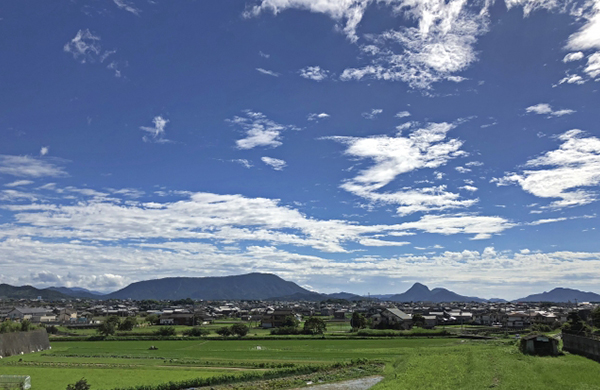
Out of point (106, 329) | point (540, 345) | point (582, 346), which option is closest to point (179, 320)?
point (106, 329)

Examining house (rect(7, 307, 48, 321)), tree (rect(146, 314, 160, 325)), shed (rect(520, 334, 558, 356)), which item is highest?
shed (rect(520, 334, 558, 356))

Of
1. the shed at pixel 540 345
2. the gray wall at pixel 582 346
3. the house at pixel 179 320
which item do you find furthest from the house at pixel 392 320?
the house at pixel 179 320

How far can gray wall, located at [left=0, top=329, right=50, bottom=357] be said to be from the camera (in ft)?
163

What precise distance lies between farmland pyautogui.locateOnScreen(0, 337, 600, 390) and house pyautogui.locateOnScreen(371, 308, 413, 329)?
19536 mm

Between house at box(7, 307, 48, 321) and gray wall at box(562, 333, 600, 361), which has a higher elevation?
gray wall at box(562, 333, 600, 361)

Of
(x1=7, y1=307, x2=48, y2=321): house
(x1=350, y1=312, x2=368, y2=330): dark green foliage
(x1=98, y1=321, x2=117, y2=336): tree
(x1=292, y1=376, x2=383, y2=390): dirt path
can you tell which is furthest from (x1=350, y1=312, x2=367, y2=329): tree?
(x1=7, y1=307, x2=48, y2=321): house

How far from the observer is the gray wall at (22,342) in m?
49.6

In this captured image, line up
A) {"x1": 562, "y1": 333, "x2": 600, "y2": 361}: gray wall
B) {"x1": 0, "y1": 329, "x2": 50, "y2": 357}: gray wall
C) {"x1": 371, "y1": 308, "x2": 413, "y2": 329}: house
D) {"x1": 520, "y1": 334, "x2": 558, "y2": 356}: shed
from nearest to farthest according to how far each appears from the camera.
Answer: {"x1": 562, "y1": 333, "x2": 600, "y2": 361}: gray wall → {"x1": 520, "y1": 334, "x2": 558, "y2": 356}: shed → {"x1": 0, "y1": 329, "x2": 50, "y2": 357}: gray wall → {"x1": 371, "y1": 308, "x2": 413, "y2": 329}: house

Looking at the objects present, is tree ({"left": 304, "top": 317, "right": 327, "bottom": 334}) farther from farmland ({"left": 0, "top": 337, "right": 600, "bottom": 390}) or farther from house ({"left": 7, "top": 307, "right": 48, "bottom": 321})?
house ({"left": 7, "top": 307, "right": 48, "bottom": 321})

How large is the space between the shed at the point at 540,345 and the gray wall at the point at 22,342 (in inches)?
2184

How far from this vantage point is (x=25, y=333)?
5341cm

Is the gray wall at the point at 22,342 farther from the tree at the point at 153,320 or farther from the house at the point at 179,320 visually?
the tree at the point at 153,320

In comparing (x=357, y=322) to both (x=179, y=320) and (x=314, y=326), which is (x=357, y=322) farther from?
(x=179, y=320)

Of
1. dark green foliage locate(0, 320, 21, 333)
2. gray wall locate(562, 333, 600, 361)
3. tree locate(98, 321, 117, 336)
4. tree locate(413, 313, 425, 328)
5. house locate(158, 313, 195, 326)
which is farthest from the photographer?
house locate(158, 313, 195, 326)
